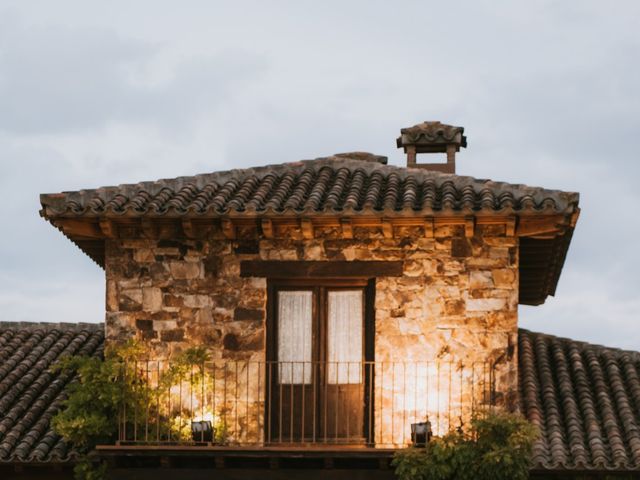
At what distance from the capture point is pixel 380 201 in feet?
65.5

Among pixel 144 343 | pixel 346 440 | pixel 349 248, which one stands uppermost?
pixel 349 248

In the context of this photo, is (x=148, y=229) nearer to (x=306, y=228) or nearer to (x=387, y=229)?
(x=306, y=228)

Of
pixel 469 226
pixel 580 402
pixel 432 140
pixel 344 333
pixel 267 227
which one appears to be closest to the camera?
pixel 469 226

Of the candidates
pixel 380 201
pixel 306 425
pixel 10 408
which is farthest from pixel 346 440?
pixel 10 408

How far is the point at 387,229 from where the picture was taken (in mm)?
19688

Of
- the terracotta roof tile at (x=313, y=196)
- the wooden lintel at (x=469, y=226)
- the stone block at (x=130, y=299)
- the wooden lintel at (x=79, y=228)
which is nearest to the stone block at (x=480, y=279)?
the wooden lintel at (x=469, y=226)

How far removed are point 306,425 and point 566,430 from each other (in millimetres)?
3307

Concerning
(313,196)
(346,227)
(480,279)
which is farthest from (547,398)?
(313,196)

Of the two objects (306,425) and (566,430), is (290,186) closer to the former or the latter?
(306,425)

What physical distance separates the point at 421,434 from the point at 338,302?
2.33 metres

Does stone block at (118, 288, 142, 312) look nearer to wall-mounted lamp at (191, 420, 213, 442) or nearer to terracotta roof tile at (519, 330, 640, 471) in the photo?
wall-mounted lamp at (191, 420, 213, 442)

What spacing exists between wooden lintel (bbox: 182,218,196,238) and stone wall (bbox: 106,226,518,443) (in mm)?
138

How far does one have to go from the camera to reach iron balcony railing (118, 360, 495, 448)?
770 inches

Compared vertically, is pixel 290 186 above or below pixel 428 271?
above
